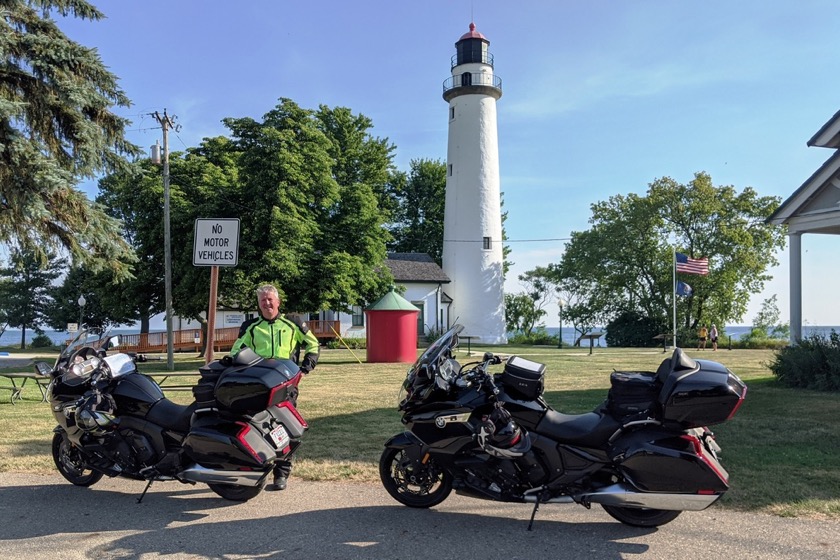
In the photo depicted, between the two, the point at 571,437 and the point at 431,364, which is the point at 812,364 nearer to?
the point at 571,437

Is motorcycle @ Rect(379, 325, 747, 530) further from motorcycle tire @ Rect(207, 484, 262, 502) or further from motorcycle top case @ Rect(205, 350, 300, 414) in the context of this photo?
motorcycle tire @ Rect(207, 484, 262, 502)

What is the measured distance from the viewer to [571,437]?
4684 mm

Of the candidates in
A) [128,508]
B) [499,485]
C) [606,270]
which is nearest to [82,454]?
[128,508]

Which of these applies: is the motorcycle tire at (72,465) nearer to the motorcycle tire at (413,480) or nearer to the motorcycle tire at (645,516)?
the motorcycle tire at (413,480)

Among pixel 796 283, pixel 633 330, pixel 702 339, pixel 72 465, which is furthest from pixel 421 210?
pixel 72 465

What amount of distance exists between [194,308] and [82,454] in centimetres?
1982

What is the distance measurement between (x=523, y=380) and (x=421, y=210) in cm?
4659

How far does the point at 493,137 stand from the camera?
4047cm

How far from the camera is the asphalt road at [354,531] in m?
4.35

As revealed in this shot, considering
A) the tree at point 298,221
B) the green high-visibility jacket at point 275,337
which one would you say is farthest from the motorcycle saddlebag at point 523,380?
the tree at point 298,221

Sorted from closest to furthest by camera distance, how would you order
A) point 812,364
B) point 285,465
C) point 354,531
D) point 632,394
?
1. point 632,394
2. point 354,531
3. point 285,465
4. point 812,364

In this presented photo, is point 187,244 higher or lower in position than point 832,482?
higher

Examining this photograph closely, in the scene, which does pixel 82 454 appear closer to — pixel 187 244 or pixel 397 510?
pixel 397 510

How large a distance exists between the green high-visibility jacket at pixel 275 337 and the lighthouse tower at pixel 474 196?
3396cm
